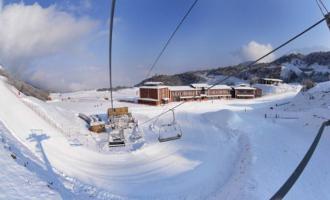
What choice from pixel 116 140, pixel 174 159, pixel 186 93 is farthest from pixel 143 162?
pixel 186 93

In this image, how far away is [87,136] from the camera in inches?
1089

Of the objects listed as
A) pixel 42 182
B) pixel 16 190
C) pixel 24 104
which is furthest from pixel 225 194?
pixel 24 104

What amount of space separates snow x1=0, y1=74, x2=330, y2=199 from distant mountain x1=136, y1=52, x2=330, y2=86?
6129cm

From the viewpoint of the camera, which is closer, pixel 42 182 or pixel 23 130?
pixel 42 182

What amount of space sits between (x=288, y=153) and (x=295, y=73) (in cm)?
9007

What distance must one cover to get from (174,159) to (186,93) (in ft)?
119

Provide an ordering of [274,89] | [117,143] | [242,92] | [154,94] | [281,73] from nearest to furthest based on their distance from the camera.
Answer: [117,143], [154,94], [242,92], [274,89], [281,73]

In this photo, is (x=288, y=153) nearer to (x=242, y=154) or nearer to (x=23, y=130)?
(x=242, y=154)

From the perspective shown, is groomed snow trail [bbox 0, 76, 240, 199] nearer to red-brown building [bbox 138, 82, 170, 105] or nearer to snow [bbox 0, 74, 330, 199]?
snow [bbox 0, 74, 330, 199]

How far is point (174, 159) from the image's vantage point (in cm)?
1888

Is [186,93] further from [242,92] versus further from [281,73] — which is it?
[281,73]

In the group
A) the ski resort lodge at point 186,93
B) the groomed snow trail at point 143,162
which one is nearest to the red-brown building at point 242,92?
the ski resort lodge at point 186,93

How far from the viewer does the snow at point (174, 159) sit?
12.3m

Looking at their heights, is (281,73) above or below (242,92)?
above
